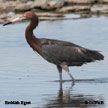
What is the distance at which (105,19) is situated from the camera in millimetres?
27562

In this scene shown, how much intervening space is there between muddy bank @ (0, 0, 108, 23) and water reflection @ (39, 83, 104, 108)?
17.5 m

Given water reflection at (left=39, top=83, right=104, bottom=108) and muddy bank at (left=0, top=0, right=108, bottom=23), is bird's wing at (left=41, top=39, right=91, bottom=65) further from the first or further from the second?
muddy bank at (left=0, top=0, right=108, bottom=23)

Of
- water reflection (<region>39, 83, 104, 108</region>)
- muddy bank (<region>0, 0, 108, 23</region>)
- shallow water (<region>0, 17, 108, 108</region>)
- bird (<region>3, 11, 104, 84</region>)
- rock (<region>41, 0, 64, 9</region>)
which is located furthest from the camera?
rock (<region>41, 0, 64, 9</region>)

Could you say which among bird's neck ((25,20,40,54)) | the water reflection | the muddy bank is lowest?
the water reflection

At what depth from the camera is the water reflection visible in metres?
10.5

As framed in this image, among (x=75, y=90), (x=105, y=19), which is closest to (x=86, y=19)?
(x=105, y=19)

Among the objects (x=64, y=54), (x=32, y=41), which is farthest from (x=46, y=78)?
(x=32, y=41)

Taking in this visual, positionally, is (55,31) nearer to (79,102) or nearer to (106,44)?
(106,44)

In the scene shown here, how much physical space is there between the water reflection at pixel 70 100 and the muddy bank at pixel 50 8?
17483 millimetres

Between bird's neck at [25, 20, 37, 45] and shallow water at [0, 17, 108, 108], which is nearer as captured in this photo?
shallow water at [0, 17, 108, 108]

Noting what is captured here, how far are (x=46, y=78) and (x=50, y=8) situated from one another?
20.2 meters

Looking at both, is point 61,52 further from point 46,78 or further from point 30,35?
point 30,35

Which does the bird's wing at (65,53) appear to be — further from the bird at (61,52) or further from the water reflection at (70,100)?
the water reflection at (70,100)

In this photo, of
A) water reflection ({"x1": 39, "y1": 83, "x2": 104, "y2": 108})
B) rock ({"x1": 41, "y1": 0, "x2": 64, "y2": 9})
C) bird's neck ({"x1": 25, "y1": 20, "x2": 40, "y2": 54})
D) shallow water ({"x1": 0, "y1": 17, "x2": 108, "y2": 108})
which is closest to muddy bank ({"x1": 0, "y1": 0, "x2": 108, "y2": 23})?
rock ({"x1": 41, "y1": 0, "x2": 64, "y2": 9})
